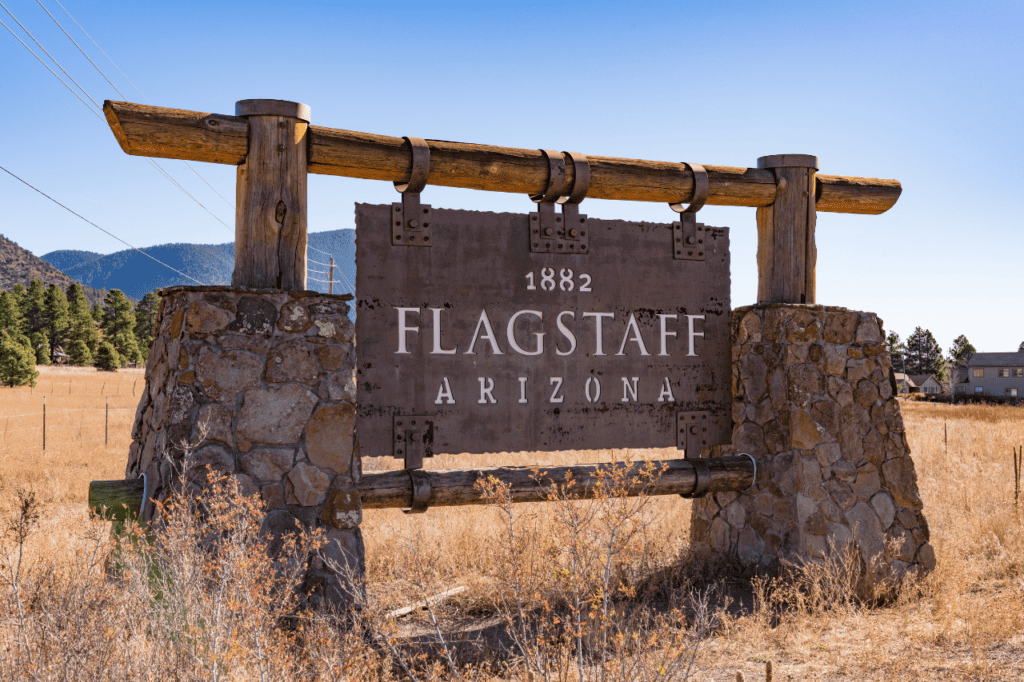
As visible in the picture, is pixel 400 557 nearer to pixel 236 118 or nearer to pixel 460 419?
pixel 460 419

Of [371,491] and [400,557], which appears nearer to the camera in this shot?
[371,491]

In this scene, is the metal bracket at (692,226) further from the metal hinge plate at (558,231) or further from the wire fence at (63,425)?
the wire fence at (63,425)

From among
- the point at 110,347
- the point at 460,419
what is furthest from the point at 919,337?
the point at 460,419

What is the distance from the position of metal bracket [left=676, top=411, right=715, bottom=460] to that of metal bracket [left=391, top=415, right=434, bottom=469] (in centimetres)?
217

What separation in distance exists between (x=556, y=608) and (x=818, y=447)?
2560 mm

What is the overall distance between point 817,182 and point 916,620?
370 cm

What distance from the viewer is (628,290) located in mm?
5707

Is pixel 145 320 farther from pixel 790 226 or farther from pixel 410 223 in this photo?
pixel 790 226

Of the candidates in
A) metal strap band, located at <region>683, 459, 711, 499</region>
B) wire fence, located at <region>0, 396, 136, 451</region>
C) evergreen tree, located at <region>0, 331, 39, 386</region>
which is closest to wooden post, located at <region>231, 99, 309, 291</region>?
metal strap band, located at <region>683, 459, 711, 499</region>

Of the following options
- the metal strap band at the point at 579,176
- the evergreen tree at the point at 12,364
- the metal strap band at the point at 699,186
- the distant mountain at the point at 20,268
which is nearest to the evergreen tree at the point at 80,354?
the evergreen tree at the point at 12,364

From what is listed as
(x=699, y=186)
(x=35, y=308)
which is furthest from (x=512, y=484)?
(x=35, y=308)

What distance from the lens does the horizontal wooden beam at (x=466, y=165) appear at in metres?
4.46

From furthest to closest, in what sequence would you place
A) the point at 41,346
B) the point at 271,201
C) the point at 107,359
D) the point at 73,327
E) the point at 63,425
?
the point at 107,359 → the point at 73,327 → the point at 41,346 → the point at 63,425 → the point at 271,201

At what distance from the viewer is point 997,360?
2351 inches
